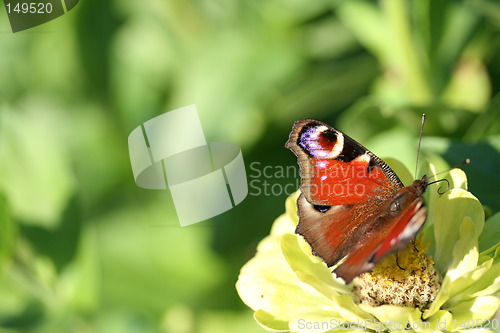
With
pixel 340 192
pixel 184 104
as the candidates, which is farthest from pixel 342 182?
pixel 184 104

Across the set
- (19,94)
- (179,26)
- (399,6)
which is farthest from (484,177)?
(19,94)

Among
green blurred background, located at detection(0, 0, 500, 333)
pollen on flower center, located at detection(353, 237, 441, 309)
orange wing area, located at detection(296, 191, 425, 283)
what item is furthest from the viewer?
green blurred background, located at detection(0, 0, 500, 333)

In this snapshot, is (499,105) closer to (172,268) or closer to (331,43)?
(331,43)

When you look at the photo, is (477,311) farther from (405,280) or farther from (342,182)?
(342,182)

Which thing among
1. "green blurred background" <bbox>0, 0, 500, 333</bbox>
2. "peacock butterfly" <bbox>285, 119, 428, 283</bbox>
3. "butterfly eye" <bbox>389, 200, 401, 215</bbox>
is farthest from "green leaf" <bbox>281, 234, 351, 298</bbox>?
"green blurred background" <bbox>0, 0, 500, 333</bbox>

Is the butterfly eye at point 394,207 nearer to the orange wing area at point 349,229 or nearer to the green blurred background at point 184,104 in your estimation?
the orange wing area at point 349,229

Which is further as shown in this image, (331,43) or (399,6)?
(331,43)

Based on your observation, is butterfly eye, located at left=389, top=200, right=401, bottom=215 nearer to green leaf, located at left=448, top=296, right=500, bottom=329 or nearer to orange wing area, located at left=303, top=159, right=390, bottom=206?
orange wing area, located at left=303, top=159, right=390, bottom=206
